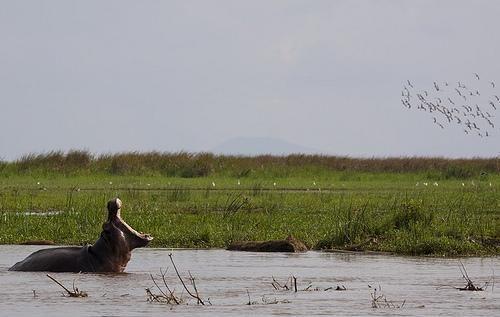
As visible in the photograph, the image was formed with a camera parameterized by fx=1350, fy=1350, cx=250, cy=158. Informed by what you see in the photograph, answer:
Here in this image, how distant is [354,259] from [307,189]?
16.1 metres

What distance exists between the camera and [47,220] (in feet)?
61.7

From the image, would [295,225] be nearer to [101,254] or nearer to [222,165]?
[101,254]

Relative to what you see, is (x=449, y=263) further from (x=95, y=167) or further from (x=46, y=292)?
(x=95, y=167)

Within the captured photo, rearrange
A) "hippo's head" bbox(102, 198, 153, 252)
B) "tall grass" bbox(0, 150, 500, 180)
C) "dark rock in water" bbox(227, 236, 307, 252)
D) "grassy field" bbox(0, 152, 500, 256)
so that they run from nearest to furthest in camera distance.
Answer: "hippo's head" bbox(102, 198, 153, 252), "dark rock in water" bbox(227, 236, 307, 252), "grassy field" bbox(0, 152, 500, 256), "tall grass" bbox(0, 150, 500, 180)

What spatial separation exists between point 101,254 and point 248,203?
8327mm

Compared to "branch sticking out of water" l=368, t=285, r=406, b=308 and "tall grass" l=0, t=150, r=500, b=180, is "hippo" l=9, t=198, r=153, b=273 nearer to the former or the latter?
"branch sticking out of water" l=368, t=285, r=406, b=308

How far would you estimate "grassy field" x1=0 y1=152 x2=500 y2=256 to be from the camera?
57.3 ft

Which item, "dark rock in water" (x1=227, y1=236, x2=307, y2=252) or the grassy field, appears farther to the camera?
the grassy field

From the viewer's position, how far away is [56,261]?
45.3 ft

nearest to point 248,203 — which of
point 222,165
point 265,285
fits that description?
point 265,285

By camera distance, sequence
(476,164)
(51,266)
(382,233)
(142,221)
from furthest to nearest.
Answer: (476,164)
(142,221)
(382,233)
(51,266)

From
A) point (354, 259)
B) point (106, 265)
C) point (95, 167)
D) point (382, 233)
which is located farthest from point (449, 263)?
point (95, 167)

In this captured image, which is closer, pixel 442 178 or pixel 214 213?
pixel 214 213

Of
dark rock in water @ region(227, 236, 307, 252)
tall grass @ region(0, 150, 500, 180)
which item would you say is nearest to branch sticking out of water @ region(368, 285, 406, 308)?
dark rock in water @ region(227, 236, 307, 252)
